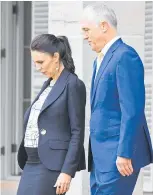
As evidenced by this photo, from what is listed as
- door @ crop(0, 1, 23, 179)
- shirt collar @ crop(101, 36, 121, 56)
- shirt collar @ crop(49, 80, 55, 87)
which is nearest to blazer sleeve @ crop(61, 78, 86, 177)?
shirt collar @ crop(49, 80, 55, 87)

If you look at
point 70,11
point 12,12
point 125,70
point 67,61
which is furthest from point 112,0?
point 12,12

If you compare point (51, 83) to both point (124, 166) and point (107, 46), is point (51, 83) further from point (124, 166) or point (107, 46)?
point (124, 166)

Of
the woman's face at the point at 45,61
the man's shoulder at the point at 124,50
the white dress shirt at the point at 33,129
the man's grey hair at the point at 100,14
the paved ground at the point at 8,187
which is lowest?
the paved ground at the point at 8,187

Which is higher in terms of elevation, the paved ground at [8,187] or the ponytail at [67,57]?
the ponytail at [67,57]

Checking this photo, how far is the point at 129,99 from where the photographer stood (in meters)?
4.06

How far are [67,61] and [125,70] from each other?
0.54 metres

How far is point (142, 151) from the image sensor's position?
4227mm

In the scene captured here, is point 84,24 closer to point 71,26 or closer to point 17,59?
point 71,26

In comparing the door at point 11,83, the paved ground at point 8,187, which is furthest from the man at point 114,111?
the door at point 11,83

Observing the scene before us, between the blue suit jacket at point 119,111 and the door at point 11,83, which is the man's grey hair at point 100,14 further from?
the door at point 11,83

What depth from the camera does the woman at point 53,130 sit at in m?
4.40

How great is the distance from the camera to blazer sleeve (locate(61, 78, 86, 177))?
4.39 meters

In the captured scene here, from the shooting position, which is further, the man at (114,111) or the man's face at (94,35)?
the man's face at (94,35)

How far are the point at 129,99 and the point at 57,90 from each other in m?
0.54
